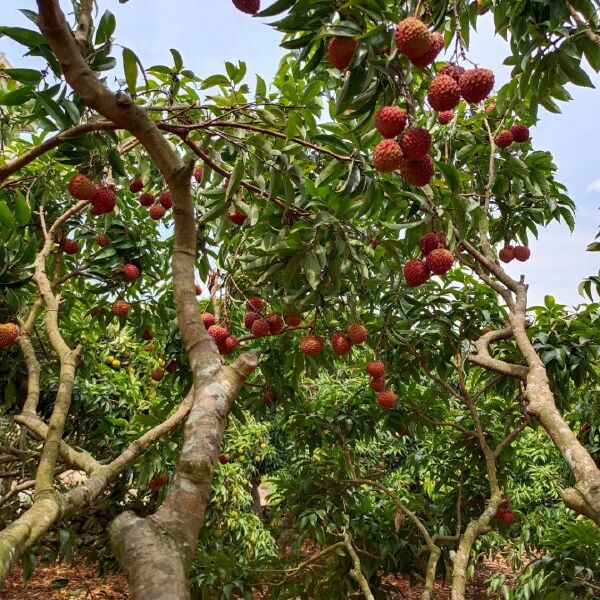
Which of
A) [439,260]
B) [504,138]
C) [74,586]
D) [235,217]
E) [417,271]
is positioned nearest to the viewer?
[439,260]

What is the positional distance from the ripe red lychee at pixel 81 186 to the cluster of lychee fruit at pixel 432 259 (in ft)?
4.63

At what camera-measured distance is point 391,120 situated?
1431mm

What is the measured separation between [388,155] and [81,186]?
145cm

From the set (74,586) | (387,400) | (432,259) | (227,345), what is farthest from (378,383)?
(74,586)

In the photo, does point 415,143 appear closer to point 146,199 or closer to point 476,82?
point 476,82

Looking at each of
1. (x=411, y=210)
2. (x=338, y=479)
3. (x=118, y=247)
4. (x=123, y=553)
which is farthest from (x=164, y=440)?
(x=123, y=553)

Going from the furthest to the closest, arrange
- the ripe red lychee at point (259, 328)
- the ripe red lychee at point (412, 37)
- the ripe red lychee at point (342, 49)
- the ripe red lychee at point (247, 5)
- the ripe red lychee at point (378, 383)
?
1. the ripe red lychee at point (378, 383)
2. the ripe red lychee at point (259, 328)
3. the ripe red lychee at point (247, 5)
4. the ripe red lychee at point (342, 49)
5. the ripe red lychee at point (412, 37)

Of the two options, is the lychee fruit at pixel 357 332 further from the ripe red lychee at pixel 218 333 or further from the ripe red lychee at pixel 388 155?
the ripe red lychee at pixel 388 155

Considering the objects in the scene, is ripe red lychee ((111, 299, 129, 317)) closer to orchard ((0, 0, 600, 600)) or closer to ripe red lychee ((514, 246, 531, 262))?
orchard ((0, 0, 600, 600))

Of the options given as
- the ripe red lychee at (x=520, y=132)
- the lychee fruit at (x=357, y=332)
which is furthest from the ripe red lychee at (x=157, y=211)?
the ripe red lychee at (x=520, y=132)

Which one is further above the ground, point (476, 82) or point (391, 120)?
point (476, 82)

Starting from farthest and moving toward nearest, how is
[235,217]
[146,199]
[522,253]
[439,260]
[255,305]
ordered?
[522,253], [146,199], [255,305], [235,217], [439,260]

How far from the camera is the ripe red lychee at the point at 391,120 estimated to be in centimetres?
143

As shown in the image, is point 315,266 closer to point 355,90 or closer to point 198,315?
point 355,90
